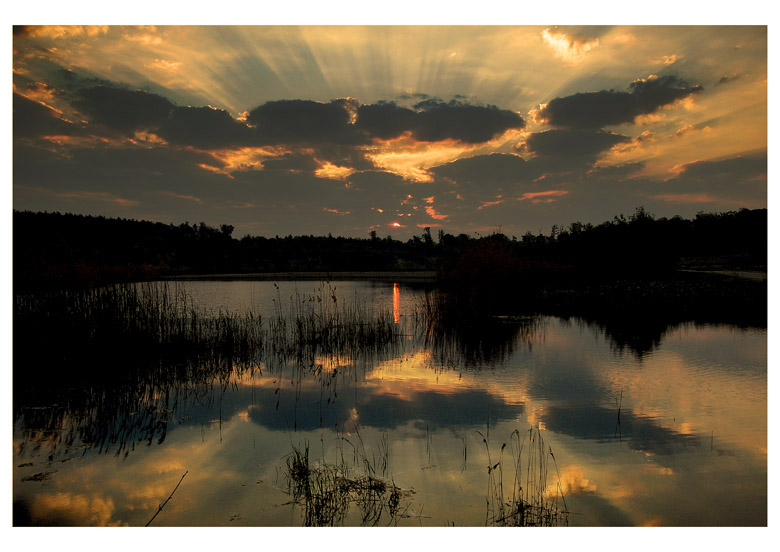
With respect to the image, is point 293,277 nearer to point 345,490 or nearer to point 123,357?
point 123,357

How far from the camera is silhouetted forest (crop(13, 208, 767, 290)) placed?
10.8 m

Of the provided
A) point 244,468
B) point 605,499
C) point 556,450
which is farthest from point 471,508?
point 244,468

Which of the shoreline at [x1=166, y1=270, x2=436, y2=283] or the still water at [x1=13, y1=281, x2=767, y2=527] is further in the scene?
the shoreline at [x1=166, y1=270, x2=436, y2=283]

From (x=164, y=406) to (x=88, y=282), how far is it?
4599 mm

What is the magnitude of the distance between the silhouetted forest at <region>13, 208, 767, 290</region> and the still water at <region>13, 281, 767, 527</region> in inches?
171

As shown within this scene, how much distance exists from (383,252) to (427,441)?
2910 inches

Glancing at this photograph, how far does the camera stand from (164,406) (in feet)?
24.4

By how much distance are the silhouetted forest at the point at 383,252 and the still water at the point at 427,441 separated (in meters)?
4.35

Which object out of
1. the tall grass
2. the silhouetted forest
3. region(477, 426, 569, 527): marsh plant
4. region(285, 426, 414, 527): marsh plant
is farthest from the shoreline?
region(285, 426, 414, 527): marsh plant

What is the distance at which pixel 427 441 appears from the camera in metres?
6.05

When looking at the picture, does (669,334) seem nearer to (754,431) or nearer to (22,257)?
(754,431)

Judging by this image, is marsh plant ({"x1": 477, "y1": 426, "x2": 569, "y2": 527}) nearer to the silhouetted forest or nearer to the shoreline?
the silhouetted forest

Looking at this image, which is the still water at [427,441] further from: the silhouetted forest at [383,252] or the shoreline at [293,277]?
the shoreline at [293,277]

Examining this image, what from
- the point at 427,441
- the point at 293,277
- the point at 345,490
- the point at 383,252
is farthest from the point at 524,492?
the point at 383,252
